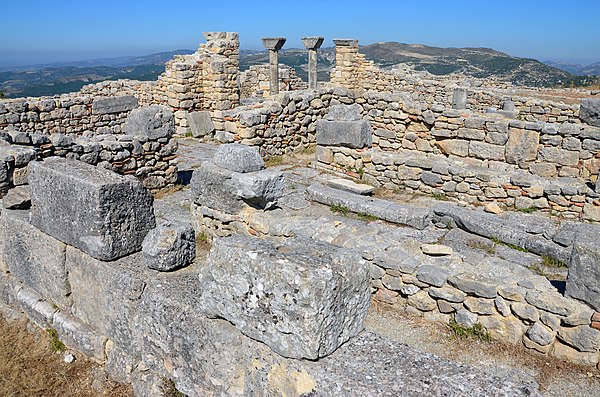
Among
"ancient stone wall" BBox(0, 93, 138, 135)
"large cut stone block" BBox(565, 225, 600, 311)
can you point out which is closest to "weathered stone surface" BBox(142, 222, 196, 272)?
"large cut stone block" BBox(565, 225, 600, 311)

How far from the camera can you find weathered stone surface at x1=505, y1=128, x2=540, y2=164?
28.0ft

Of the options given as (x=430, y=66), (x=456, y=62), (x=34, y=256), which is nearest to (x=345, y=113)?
(x=34, y=256)

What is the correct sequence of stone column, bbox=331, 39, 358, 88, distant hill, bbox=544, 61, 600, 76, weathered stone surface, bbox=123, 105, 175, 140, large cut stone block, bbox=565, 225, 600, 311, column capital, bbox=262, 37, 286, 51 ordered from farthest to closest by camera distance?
distant hill, bbox=544, 61, 600, 76
stone column, bbox=331, 39, 358, 88
column capital, bbox=262, 37, 286, 51
weathered stone surface, bbox=123, 105, 175, 140
large cut stone block, bbox=565, 225, 600, 311

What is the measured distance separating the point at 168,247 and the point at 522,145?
6.71 m

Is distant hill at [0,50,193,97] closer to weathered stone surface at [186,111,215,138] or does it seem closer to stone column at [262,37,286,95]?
weathered stone surface at [186,111,215,138]

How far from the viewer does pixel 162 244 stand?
14.2ft

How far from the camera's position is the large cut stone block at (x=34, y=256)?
488 cm

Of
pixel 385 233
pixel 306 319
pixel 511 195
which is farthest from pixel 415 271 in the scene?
pixel 511 195

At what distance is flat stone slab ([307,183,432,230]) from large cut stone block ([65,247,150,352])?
10.7 feet

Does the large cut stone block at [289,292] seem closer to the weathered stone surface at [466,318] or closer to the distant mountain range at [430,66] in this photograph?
the weathered stone surface at [466,318]

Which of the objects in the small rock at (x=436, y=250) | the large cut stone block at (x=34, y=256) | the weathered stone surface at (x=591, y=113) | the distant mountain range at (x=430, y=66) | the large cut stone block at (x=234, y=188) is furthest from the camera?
the distant mountain range at (x=430, y=66)

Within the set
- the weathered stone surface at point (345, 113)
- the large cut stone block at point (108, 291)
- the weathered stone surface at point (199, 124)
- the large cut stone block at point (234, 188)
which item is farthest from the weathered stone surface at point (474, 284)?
the weathered stone surface at point (199, 124)

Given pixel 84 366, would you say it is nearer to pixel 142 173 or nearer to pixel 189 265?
pixel 189 265

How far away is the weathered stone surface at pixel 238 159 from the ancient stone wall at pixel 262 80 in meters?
15.8
